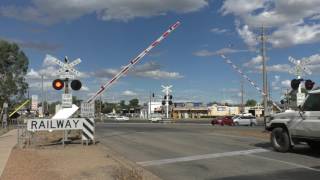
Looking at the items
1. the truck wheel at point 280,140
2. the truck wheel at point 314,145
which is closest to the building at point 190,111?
the truck wheel at point 314,145

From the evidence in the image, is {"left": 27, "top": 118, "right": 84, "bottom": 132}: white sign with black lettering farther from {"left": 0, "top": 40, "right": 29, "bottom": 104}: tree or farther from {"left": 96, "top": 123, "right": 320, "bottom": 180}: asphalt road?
{"left": 0, "top": 40, "right": 29, "bottom": 104}: tree

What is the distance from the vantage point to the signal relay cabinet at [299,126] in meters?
16.8

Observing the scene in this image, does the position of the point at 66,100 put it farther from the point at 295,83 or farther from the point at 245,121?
the point at 245,121

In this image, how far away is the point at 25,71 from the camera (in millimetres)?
79938

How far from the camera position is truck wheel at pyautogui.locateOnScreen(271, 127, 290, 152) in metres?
18.2

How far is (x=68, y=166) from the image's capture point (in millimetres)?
14906

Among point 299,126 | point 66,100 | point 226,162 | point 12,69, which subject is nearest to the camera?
point 226,162

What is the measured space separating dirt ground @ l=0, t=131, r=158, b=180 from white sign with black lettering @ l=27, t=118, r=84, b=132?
7.14 ft

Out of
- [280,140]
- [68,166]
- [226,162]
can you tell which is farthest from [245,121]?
[68,166]

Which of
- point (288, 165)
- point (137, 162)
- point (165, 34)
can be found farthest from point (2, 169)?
point (165, 34)

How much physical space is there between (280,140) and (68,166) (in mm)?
7694

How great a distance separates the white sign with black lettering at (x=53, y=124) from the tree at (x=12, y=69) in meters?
56.0

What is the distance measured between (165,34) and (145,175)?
2859cm

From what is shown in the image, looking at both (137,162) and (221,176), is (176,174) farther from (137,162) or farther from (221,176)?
(137,162)
